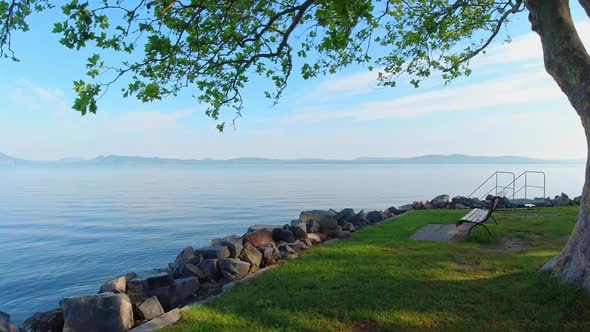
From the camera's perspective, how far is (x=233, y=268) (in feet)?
23.8

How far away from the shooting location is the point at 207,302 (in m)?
5.48

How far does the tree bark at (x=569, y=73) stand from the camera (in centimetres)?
504

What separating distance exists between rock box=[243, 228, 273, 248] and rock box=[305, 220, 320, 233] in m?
1.59

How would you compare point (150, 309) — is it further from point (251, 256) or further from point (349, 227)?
point (349, 227)

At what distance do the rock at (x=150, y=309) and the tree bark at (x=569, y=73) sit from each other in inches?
221

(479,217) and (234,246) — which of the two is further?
(479,217)

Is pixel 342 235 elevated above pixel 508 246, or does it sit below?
below

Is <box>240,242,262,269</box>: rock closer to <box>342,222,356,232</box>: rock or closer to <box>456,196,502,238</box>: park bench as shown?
<box>342,222,356,232</box>: rock

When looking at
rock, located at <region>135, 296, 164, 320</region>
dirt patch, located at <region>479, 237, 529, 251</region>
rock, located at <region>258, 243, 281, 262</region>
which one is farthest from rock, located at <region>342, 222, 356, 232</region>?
rock, located at <region>135, 296, 164, 320</region>

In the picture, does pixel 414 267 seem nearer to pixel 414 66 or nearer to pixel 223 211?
pixel 414 66

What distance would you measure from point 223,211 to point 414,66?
17.8 metres

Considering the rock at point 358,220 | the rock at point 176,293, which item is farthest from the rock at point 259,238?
the rock at point 358,220

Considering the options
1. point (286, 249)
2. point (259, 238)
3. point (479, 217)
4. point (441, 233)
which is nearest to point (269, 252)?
point (286, 249)

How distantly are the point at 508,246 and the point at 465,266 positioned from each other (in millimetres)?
2418
